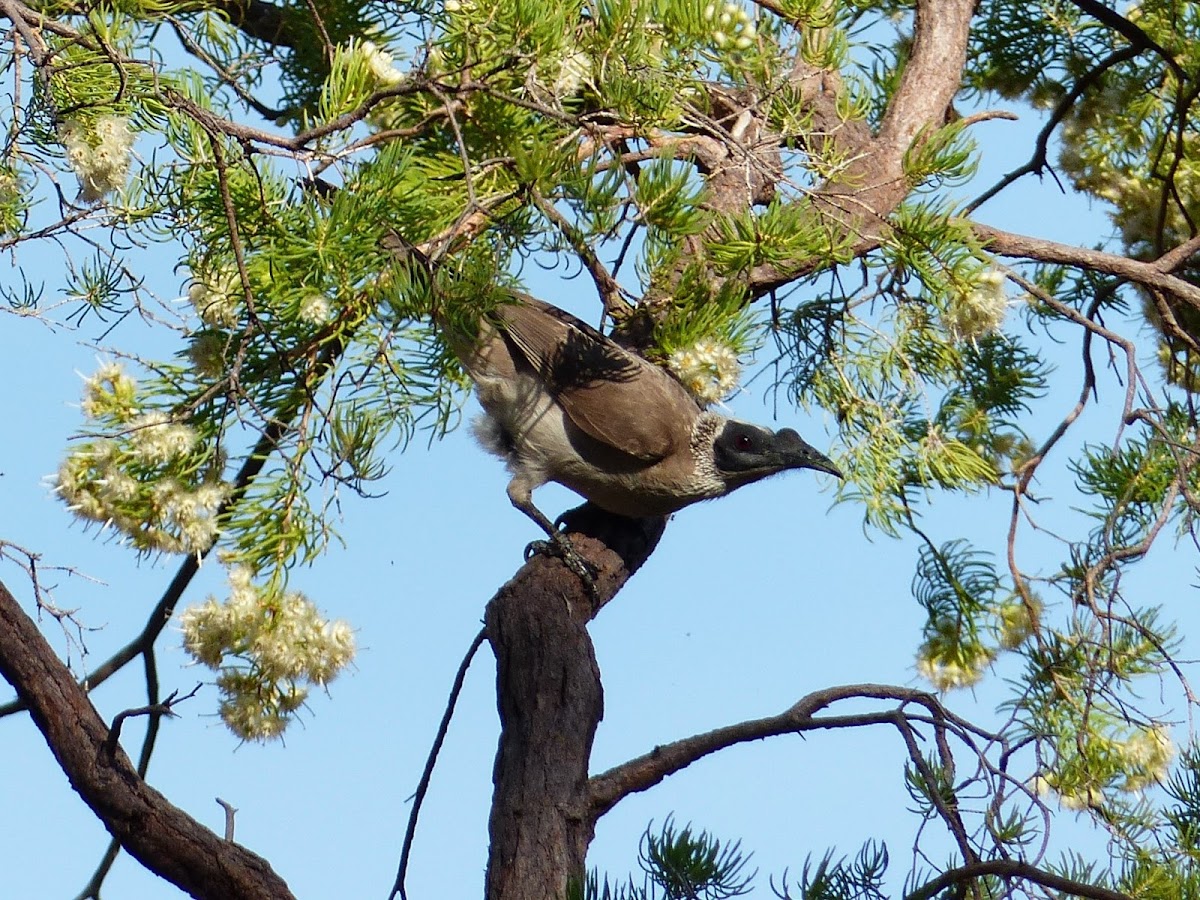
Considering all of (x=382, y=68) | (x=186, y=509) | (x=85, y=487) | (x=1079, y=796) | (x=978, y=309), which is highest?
(x=382, y=68)

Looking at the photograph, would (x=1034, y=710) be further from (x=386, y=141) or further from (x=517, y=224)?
(x=386, y=141)

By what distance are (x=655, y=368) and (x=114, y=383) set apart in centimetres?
153

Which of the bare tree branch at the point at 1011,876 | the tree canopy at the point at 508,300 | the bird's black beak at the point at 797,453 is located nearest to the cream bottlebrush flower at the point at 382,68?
the tree canopy at the point at 508,300

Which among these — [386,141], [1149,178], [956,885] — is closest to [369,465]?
[386,141]

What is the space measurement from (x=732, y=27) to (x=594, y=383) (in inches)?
45.8

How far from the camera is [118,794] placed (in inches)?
101

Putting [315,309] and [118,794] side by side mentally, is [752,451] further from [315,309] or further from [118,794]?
[118,794]

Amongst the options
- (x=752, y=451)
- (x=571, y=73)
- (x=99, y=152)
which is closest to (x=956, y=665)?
(x=752, y=451)

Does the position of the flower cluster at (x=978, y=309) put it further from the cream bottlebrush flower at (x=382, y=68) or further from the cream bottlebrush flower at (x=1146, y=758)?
the cream bottlebrush flower at (x=382, y=68)

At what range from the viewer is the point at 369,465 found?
2766 mm

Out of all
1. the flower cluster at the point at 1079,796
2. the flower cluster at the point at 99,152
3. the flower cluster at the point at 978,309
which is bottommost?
the flower cluster at the point at 1079,796

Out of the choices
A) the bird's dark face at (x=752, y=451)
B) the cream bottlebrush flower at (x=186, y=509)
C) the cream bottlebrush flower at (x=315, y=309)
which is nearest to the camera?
the cream bottlebrush flower at (x=315, y=309)

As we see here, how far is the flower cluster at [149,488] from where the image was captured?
2.62 metres

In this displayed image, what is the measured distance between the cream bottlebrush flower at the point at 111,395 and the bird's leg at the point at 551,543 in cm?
114
